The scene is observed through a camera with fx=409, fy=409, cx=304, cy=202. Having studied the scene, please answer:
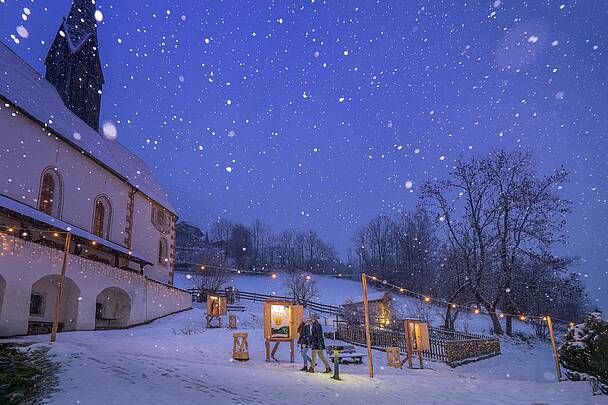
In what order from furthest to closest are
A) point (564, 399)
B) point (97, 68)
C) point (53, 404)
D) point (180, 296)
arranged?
point (97, 68) → point (180, 296) → point (564, 399) → point (53, 404)

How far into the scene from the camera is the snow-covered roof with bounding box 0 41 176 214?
18562mm

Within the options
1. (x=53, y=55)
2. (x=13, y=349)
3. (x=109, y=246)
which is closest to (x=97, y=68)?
(x=53, y=55)

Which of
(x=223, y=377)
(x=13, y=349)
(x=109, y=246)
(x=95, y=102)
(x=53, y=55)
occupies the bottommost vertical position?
(x=223, y=377)

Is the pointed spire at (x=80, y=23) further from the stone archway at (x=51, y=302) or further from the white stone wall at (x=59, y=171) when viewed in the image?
the stone archway at (x=51, y=302)

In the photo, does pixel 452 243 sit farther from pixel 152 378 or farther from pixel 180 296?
pixel 152 378

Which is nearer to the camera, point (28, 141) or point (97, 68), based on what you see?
point (28, 141)

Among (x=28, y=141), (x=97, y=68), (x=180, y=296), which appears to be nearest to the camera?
(x=28, y=141)

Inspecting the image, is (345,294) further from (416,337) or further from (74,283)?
(74,283)

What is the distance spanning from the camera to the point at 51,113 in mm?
21016

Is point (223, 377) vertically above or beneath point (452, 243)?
beneath

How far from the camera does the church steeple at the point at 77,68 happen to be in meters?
27.6

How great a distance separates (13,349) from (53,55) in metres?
25.7

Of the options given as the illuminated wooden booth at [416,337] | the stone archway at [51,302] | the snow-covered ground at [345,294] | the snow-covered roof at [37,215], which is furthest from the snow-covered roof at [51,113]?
the snow-covered ground at [345,294]

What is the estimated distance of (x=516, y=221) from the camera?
31.2 meters
